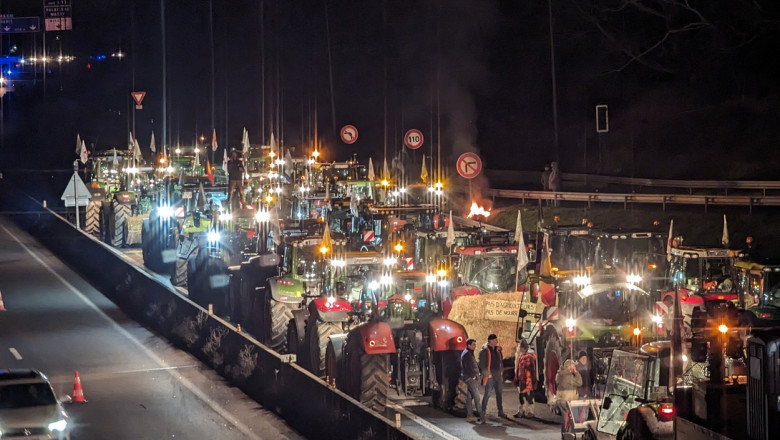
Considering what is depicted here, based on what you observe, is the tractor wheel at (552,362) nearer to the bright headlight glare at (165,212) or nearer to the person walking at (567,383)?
the person walking at (567,383)

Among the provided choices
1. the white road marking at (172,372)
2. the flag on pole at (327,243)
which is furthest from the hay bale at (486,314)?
the white road marking at (172,372)

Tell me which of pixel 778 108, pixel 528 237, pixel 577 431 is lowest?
pixel 577 431

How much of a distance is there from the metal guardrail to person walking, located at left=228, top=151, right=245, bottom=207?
368 inches

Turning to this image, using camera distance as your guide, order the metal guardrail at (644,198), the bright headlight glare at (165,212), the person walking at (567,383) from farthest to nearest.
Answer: the metal guardrail at (644,198)
the bright headlight glare at (165,212)
the person walking at (567,383)

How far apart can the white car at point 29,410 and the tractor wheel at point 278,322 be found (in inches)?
246

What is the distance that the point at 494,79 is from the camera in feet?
183

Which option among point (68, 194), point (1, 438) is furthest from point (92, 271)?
point (1, 438)

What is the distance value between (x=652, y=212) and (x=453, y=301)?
17.4m

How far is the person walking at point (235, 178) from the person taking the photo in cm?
3192

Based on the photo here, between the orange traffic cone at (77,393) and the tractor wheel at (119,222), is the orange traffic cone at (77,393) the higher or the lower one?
the lower one

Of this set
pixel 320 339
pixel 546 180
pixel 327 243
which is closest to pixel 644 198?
pixel 546 180

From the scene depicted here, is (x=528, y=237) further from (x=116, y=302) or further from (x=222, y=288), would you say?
(x=116, y=302)

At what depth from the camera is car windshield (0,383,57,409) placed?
49.2 ft

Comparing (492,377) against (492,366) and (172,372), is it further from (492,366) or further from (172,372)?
(172,372)
